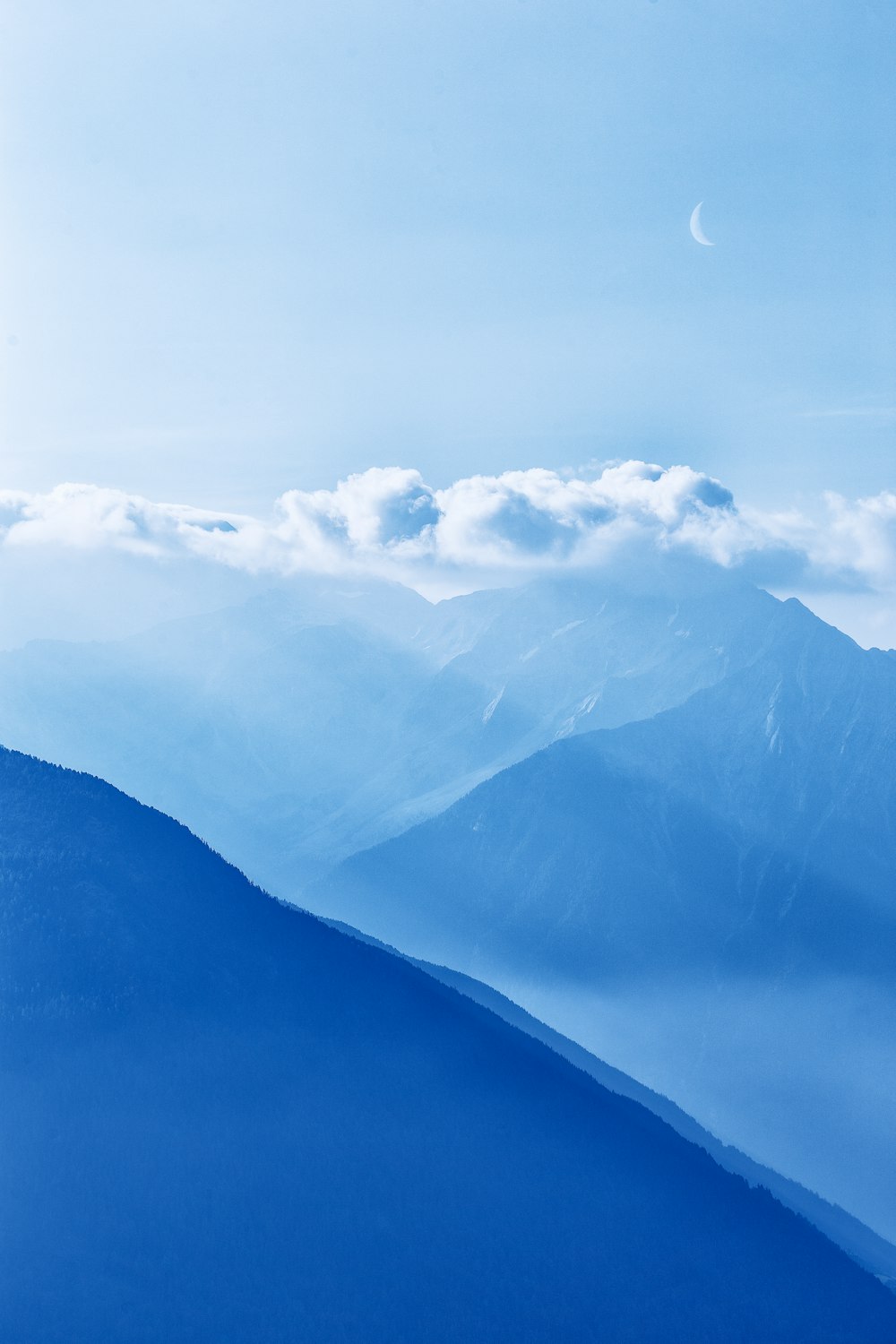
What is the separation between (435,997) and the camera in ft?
630

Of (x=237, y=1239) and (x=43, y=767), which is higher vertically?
(x=43, y=767)

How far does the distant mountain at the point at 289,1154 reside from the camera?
467ft

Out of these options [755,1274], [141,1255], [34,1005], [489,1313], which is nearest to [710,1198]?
[755,1274]

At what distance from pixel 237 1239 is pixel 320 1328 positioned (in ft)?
42.6

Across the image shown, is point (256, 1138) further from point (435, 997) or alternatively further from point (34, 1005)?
point (435, 997)

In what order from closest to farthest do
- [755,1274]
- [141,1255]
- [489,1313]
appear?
1. [141,1255]
2. [489,1313]
3. [755,1274]

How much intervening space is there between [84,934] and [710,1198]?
94.9 metres

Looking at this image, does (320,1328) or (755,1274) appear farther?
(755,1274)

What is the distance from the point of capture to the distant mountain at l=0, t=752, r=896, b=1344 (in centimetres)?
14238

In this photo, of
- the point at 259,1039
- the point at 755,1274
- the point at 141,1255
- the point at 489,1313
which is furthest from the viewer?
the point at 755,1274

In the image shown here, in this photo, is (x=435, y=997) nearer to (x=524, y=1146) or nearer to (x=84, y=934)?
(x=524, y=1146)

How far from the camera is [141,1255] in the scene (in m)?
140

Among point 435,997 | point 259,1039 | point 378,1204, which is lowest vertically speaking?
point 378,1204

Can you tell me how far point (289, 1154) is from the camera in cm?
15738
